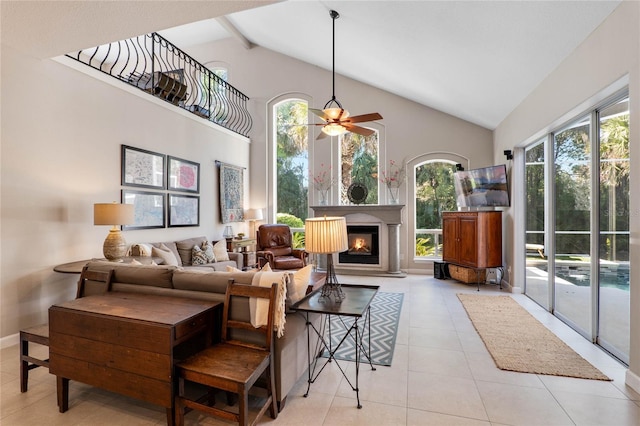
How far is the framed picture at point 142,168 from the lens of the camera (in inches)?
168

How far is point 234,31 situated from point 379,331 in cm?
678

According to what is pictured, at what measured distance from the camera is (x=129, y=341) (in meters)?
1.85

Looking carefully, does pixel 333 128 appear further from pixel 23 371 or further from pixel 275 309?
pixel 23 371

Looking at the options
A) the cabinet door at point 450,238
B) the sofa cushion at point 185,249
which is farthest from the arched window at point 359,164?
the sofa cushion at point 185,249

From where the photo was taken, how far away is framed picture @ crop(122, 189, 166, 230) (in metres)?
4.35

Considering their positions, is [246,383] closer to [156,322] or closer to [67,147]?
[156,322]

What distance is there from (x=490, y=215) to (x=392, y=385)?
4.02 m

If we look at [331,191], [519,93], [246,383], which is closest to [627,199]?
[519,93]

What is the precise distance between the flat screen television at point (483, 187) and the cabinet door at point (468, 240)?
0.39 metres

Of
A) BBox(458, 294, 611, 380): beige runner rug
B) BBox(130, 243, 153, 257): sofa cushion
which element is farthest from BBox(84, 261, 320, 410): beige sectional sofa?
BBox(458, 294, 611, 380): beige runner rug

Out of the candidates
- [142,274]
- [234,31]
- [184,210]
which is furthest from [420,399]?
[234,31]

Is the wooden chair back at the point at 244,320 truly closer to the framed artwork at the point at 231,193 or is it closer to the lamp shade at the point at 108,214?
the lamp shade at the point at 108,214

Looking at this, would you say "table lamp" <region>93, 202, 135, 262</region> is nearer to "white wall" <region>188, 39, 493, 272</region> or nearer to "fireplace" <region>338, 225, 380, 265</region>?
"white wall" <region>188, 39, 493, 272</region>

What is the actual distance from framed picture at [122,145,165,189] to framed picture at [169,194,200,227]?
1.24 ft
